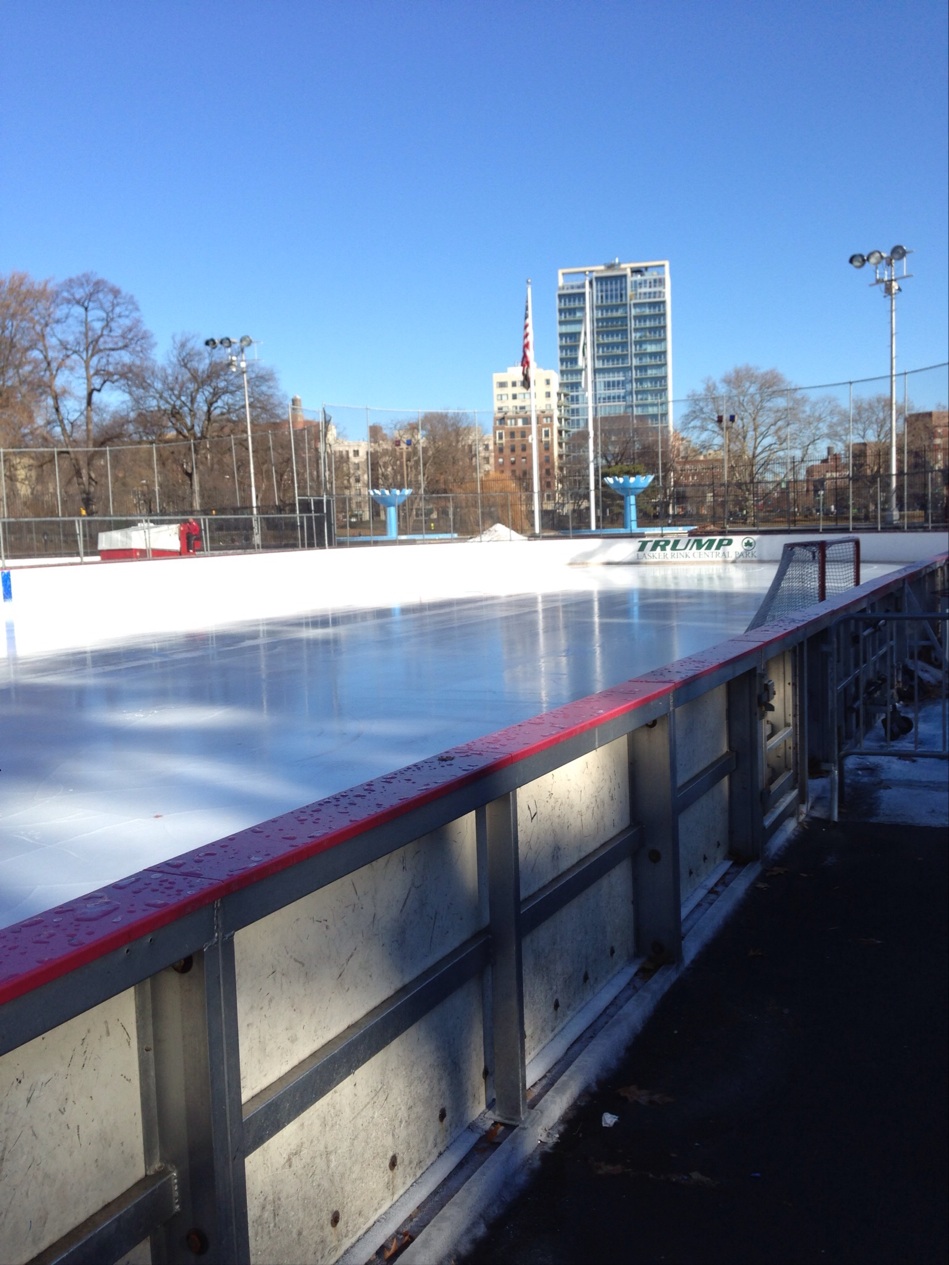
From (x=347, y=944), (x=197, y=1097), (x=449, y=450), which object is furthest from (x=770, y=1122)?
(x=449, y=450)

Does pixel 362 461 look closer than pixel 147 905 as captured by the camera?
No

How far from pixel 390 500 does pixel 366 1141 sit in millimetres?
29225

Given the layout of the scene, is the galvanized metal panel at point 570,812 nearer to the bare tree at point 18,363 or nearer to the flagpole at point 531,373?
the flagpole at point 531,373

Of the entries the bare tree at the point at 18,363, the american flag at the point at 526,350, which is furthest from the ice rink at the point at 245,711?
the bare tree at the point at 18,363

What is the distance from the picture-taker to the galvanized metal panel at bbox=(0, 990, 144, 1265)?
61.6 inches

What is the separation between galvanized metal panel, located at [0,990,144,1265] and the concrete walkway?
995mm

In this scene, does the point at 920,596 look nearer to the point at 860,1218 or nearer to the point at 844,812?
the point at 844,812

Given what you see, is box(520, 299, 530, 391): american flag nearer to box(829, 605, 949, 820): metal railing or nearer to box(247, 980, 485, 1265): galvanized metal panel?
box(829, 605, 949, 820): metal railing

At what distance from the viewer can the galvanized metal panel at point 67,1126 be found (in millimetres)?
1564

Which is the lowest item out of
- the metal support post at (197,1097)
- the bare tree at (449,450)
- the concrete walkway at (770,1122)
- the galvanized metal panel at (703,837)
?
the concrete walkway at (770,1122)

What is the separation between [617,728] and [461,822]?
0.78 meters

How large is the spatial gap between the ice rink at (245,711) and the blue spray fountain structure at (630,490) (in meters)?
18.9

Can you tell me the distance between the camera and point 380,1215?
2414 mm

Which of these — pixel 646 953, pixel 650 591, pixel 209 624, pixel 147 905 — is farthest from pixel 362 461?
pixel 147 905
